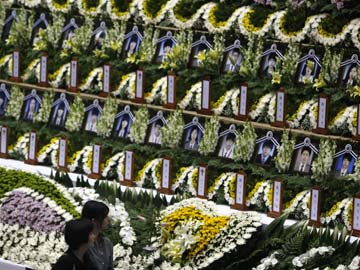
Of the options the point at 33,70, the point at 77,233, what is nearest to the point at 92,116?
the point at 33,70

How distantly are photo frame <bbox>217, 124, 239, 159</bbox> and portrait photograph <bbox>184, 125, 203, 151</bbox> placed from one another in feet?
0.81

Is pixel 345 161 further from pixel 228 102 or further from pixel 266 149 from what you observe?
pixel 228 102

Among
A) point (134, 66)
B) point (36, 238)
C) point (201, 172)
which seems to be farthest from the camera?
point (134, 66)

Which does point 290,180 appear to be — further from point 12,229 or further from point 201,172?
point 12,229

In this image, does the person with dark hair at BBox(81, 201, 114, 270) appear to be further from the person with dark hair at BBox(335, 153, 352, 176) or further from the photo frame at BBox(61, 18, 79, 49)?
the photo frame at BBox(61, 18, 79, 49)

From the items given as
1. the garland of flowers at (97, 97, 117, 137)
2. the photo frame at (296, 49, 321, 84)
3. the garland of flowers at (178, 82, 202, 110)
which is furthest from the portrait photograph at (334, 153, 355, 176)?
the garland of flowers at (97, 97, 117, 137)

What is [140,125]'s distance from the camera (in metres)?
12.8

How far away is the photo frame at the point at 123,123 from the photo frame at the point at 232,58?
3.80 feet

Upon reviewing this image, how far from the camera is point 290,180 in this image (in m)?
11.6

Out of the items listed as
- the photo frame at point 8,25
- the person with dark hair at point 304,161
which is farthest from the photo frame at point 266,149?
the photo frame at point 8,25

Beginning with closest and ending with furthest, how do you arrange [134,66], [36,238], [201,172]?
[36,238], [201,172], [134,66]

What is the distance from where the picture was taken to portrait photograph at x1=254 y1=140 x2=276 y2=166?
468 inches

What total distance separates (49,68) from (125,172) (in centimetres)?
166

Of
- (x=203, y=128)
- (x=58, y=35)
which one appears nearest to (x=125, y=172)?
(x=203, y=128)
